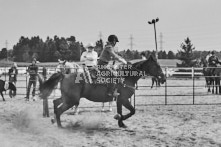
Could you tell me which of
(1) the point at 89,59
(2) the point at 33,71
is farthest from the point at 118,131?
(2) the point at 33,71

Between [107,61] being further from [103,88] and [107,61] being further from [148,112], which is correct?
[148,112]

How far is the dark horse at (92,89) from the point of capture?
6.56 metres

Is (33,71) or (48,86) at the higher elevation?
(33,71)

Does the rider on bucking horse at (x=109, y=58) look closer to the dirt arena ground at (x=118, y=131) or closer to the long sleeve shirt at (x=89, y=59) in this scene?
the dirt arena ground at (x=118, y=131)

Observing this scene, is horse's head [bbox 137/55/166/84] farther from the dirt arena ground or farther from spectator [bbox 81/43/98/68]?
spectator [bbox 81/43/98/68]

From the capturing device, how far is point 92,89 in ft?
22.1

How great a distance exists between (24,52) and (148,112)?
3552 inches

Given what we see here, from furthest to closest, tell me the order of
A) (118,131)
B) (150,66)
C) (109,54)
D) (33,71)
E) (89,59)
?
1. (33,71)
2. (89,59)
3. (150,66)
4. (109,54)
5. (118,131)

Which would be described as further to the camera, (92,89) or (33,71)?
(33,71)

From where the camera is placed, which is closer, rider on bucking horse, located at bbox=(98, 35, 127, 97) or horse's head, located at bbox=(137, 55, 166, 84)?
rider on bucking horse, located at bbox=(98, 35, 127, 97)

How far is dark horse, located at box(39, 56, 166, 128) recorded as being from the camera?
6.56 m

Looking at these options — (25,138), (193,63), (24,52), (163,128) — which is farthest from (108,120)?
(24,52)

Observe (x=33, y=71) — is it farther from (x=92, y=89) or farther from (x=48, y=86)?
(x=92, y=89)

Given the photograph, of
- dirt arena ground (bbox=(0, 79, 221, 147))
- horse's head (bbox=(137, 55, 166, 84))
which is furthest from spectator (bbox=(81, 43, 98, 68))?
dirt arena ground (bbox=(0, 79, 221, 147))
